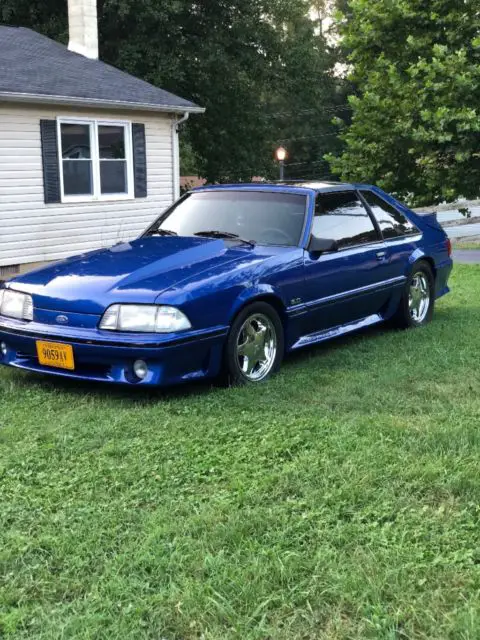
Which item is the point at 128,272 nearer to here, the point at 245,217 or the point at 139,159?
the point at 245,217

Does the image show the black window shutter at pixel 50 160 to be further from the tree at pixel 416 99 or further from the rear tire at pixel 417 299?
the rear tire at pixel 417 299

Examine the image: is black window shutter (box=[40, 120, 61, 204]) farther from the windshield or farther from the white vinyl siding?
the windshield

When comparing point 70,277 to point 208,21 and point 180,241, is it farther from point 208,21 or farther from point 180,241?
point 208,21

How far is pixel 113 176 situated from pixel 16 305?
8.86 metres

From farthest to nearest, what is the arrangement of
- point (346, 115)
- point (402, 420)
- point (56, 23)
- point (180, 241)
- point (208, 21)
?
point (346, 115)
point (208, 21)
point (56, 23)
point (180, 241)
point (402, 420)

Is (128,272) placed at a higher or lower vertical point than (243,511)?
higher

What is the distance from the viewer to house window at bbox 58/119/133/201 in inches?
504

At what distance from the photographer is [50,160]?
12.4 m

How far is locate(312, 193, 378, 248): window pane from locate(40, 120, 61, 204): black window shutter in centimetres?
720

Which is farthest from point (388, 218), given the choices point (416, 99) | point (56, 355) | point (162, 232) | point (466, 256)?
point (466, 256)

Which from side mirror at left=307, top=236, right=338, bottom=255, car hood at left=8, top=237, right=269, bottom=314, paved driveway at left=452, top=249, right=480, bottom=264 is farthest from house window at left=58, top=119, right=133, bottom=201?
side mirror at left=307, top=236, right=338, bottom=255

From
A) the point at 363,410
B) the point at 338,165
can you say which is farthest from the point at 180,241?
the point at 338,165

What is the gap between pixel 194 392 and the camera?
510 centimetres

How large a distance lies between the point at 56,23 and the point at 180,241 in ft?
65.3
